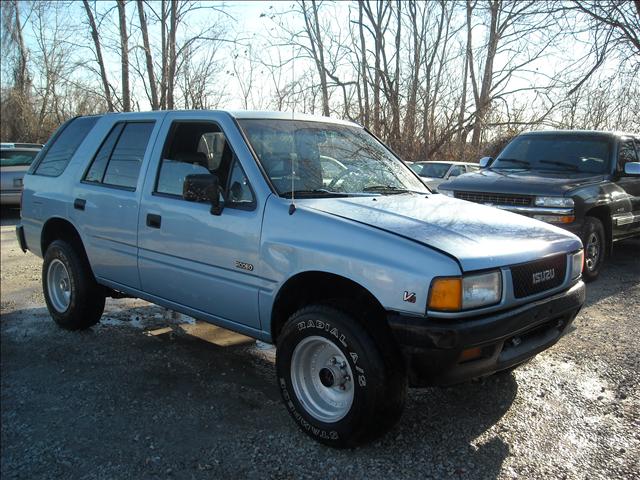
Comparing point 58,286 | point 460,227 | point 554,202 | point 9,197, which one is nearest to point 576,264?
point 460,227

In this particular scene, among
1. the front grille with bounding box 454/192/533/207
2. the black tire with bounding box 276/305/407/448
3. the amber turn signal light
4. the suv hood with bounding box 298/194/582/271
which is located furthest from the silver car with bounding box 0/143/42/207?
the amber turn signal light

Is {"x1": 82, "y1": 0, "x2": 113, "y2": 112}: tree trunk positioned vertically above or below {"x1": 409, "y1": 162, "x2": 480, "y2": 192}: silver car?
above

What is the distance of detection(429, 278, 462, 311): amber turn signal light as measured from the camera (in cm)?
261

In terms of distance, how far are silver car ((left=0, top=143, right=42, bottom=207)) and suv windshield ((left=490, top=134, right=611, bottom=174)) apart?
10116 millimetres

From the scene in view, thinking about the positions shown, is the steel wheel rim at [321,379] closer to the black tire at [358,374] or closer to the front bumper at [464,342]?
the black tire at [358,374]

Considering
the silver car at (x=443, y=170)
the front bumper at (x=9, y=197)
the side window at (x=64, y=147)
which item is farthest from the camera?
the silver car at (x=443, y=170)

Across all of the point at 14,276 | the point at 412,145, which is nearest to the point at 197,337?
the point at 14,276

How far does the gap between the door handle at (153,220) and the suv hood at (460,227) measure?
1205 millimetres

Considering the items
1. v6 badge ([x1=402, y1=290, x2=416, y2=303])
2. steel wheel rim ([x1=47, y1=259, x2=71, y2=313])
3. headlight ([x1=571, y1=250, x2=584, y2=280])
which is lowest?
steel wheel rim ([x1=47, y1=259, x2=71, y2=313])

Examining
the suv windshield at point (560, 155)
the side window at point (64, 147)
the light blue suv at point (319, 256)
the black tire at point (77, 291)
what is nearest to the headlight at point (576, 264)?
the light blue suv at point (319, 256)

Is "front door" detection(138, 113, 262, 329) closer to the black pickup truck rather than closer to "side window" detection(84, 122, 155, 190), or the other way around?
"side window" detection(84, 122, 155, 190)

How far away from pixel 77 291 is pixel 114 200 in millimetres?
978

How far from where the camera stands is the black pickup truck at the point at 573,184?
649 cm

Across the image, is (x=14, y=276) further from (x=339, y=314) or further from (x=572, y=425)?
(x=572, y=425)
